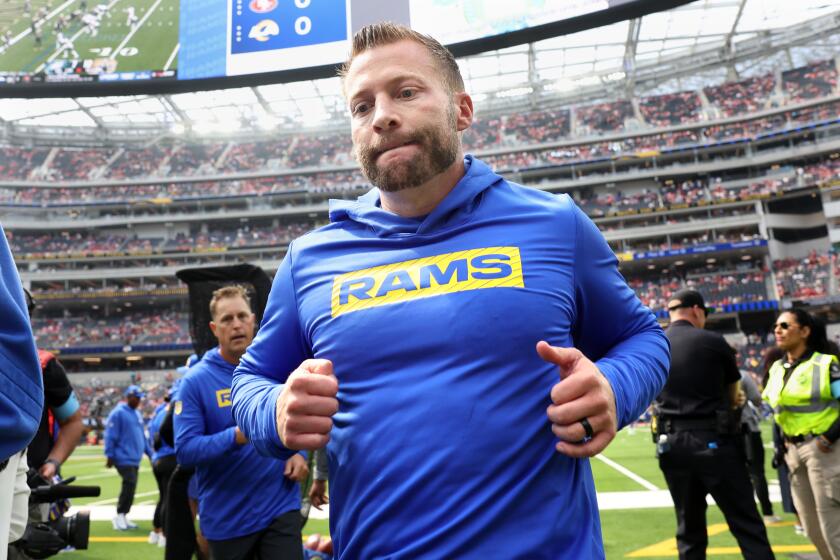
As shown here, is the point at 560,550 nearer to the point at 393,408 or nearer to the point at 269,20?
the point at 393,408

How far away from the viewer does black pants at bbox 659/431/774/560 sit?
4.47 m

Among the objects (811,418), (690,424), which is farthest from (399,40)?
(811,418)

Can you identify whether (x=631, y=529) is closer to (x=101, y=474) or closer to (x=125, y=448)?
(x=125, y=448)

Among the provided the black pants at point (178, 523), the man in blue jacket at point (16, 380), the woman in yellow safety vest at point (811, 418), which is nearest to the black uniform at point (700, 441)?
the woman in yellow safety vest at point (811, 418)

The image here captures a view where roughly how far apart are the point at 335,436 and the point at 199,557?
4787mm

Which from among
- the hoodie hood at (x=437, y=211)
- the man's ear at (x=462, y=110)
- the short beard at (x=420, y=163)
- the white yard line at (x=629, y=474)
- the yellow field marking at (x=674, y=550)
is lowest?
the white yard line at (x=629, y=474)

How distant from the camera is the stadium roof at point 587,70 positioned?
42.9 meters

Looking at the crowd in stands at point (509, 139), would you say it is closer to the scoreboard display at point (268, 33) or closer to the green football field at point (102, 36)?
the green football field at point (102, 36)

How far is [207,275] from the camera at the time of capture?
222 inches

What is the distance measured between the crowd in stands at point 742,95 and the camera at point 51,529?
58281mm

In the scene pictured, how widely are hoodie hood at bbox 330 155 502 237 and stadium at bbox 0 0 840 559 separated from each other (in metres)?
29.6

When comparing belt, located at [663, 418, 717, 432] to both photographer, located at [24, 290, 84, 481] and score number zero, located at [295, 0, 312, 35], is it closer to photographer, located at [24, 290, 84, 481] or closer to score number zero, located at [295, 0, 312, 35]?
photographer, located at [24, 290, 84, 481]

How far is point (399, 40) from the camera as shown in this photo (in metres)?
1.59

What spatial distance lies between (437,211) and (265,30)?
6.82m
